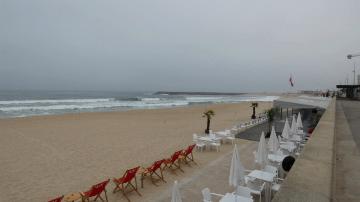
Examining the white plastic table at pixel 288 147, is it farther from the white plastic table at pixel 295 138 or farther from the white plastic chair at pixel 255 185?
the white plastic chair at pixel 255 185

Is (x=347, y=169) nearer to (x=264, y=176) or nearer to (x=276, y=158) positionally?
(x=264, y=176)

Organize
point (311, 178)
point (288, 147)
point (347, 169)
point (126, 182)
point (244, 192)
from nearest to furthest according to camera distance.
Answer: point (311, 178) < point (244, 192) < point (347, 169) < point (126, 182) < point (288, 147)

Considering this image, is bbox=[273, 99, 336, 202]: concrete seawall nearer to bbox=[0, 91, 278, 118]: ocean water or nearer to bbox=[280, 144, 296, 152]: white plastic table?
bbox=[280, 144, 296, 152]: white plastic table

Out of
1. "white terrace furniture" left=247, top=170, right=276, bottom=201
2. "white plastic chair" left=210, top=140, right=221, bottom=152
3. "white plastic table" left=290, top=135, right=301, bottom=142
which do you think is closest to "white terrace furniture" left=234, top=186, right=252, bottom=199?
"white terrace furniture" left=247, top=170, right=276, bottom=201

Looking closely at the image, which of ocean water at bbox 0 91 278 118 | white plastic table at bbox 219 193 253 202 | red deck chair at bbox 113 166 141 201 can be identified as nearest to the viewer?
white plastic table at bbox 219 193 253 202

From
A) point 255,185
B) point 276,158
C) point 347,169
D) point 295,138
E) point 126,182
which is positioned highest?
point 347,169

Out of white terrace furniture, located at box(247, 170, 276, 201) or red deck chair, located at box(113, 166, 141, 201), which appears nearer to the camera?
white terrace furniture, located at box(247, 170, 276, 201)

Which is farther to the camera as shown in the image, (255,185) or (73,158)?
(73,158)

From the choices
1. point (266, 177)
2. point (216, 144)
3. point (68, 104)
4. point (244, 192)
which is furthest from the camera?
point (68, 104)

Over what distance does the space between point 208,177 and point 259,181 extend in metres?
2.06

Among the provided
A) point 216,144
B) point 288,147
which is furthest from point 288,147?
point 216,144

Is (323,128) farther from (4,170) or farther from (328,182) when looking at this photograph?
(4,170)

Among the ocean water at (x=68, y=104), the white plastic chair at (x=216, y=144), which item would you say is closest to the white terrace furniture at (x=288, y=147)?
the white plastic chair at (x=216, y=144)

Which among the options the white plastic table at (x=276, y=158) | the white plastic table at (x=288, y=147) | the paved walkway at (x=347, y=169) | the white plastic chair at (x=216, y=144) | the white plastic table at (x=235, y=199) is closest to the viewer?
the paved walkway at (x=347, y=169)
